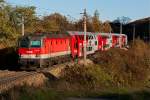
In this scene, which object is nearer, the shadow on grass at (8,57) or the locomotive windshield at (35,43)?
the locomotive windshield at (35,43)

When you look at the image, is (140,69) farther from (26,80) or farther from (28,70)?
(26,80)

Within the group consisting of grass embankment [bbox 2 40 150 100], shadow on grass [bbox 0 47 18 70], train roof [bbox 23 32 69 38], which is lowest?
grass embankment [bbox 2 40 150 100]

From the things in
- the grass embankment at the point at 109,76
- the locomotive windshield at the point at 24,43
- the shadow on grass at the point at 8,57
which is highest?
the locomotive windshield at the point at 24,43

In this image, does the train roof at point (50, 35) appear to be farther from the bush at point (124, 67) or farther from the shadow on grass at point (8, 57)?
the shadow on grass at point (8, 57)

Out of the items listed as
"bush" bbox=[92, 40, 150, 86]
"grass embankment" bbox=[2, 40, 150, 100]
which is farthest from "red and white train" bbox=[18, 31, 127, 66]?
"bush" bbox=[92, 40, 150, 86]

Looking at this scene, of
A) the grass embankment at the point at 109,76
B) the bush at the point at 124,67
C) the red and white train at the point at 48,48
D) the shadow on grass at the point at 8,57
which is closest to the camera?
the grass embankment at the point at 109,76

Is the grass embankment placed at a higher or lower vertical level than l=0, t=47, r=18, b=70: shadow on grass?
lower

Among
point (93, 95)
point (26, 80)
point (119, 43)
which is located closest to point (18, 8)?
point (26, 80)

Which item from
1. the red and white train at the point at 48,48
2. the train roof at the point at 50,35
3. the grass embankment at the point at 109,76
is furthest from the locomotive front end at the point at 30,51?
the grass embankment at the point at 109,76

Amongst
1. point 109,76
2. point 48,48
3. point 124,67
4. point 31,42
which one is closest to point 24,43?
point 31,42

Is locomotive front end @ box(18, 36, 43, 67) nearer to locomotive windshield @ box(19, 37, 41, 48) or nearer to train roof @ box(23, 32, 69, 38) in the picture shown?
locomotive windshield @ box(19, 37, 41, 48)

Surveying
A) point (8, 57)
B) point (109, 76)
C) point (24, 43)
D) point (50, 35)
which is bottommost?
point (109, 76)

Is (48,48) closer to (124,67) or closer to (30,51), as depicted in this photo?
(30,51)

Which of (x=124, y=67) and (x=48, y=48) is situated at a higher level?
(x=48, y=48)
